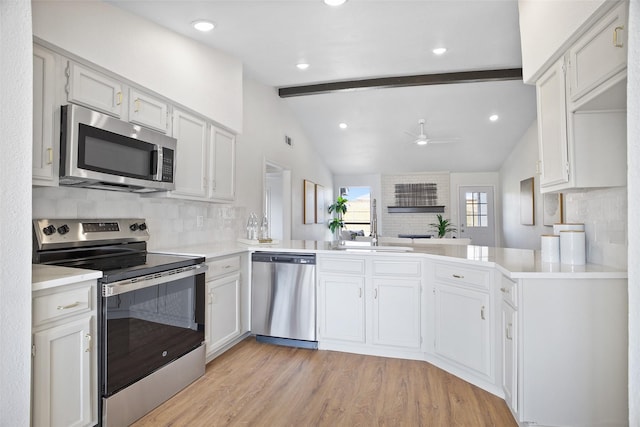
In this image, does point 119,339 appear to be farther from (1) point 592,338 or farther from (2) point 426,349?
(1) point 592,338

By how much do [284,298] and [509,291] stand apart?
1.87 m

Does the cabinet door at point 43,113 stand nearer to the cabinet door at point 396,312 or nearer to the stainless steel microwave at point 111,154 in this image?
the stainless steel microwave at point 111,154

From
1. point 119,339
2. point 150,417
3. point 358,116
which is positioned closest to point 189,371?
point 150,417

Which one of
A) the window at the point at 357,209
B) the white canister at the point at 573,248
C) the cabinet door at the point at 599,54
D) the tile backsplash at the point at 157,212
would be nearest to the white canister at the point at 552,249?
the white canister at the point at 573,248

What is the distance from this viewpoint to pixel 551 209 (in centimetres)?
598

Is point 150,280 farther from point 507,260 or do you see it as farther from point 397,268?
point 507,260

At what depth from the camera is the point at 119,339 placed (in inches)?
79.4

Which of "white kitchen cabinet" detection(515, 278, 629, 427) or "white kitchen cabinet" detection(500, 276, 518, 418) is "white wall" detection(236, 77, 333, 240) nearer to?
"white kitchen cabinet" detection(500, 276, 518, 418)

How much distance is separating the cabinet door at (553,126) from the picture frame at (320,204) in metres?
5.30

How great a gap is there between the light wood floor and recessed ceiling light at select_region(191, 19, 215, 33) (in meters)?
2.66

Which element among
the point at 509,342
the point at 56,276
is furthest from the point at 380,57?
the point at 56,276

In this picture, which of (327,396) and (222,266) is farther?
(222,266)

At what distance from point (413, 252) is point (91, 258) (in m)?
2.30

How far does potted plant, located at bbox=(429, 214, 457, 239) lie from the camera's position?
9016 mm
